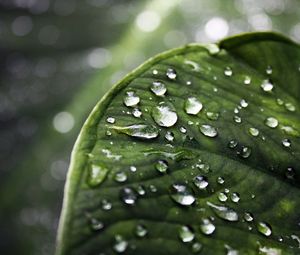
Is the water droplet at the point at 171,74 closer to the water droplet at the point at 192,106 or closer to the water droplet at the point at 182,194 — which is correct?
the water droplet at the point at 192,106

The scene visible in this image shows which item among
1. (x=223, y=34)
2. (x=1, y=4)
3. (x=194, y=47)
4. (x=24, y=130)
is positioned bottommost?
(x=24, y=130)

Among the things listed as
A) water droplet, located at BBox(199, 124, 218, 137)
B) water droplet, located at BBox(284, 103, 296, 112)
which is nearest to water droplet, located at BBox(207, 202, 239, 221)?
water droplet, located at BBox(199, 124, 218, 137)

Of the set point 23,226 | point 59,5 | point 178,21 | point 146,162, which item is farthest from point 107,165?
point 59,5

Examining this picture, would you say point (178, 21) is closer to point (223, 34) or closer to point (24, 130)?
point (223, 34)

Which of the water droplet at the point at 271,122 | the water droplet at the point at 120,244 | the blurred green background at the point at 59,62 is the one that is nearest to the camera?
the water droplet at the point at 120,244

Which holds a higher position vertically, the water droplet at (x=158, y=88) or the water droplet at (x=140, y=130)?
the water droplet at (x=158, y=88)

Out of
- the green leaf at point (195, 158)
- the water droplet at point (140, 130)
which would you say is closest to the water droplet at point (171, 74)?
the green leaf at point (195, 158)

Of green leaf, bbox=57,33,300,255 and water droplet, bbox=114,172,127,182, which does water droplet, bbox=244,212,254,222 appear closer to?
green leaf, bbox=57,33,300,255
